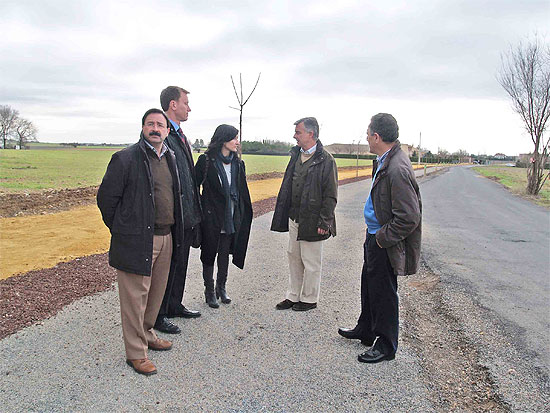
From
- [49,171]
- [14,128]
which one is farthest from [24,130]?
[49,171]

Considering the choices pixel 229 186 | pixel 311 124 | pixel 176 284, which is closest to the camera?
pixel 176 284

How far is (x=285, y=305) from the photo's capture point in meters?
4.65

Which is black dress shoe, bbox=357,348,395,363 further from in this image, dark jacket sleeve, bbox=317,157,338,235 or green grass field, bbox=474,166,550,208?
green grass field, bbox=474,166,550,208

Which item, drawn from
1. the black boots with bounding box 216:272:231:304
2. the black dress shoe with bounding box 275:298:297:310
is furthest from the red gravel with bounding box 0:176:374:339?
the black dress shoe with bounding box 275:298:297:310

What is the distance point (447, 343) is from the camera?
401 cm

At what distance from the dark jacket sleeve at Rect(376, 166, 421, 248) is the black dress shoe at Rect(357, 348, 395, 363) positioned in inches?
36.5

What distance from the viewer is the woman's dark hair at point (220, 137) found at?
4.47 m

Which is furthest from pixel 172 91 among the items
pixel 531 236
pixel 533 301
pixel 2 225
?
pixel 531 236

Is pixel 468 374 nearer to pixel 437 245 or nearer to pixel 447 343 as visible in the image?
pixel 447 343

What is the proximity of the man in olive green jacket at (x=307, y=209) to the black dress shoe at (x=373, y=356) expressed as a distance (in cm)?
115

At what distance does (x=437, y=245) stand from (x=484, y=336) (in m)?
4.84

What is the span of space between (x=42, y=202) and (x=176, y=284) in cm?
1103

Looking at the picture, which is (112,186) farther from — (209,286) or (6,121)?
(6,121)

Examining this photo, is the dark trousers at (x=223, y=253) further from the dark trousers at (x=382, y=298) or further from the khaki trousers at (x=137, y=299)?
the dark trousers at (x=382, y=298)
